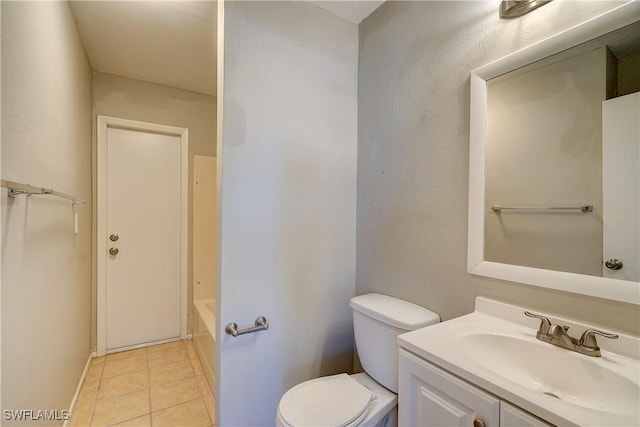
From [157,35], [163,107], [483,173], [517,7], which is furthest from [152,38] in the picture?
[483,173]

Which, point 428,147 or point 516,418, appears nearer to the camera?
point 516,418

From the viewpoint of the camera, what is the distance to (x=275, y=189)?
4.91ft

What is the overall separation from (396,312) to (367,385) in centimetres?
38

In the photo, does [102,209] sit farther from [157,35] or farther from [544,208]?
[544,208]

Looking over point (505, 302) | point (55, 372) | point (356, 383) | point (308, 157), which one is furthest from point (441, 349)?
point (55, 372)

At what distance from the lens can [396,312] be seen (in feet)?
4.25

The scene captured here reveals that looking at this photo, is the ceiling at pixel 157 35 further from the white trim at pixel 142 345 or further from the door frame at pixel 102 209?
the white trim at pixel 142 345

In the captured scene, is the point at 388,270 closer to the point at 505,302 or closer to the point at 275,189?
the point at 505,302

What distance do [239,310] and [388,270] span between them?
2.69 ft

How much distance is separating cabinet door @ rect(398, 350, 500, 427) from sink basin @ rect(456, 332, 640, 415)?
0.29 ft

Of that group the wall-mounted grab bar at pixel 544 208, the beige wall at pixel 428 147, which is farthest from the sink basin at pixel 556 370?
the wall-mounted grab bar at pixel 544 208

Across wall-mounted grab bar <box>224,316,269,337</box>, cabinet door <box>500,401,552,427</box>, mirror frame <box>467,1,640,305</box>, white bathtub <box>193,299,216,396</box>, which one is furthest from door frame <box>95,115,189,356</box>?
cabinet door <box>500,401,552,427</box>

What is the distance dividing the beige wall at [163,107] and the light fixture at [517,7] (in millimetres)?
2583

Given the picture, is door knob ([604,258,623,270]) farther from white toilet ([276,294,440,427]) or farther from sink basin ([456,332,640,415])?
white toilet ([276,294,440,427])
